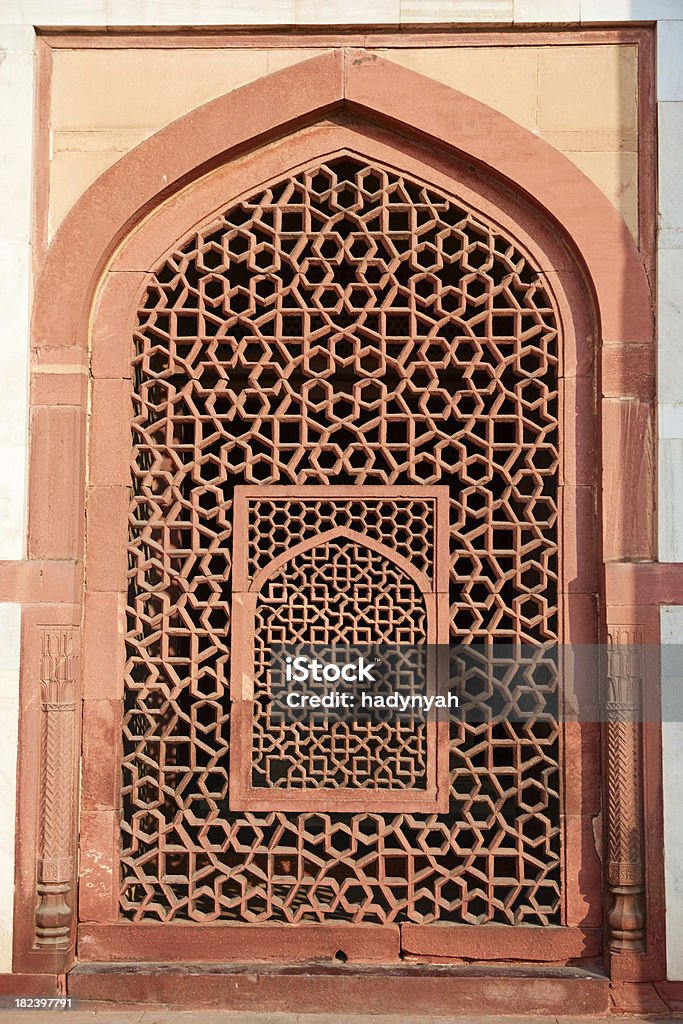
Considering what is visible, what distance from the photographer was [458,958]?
4223 mm

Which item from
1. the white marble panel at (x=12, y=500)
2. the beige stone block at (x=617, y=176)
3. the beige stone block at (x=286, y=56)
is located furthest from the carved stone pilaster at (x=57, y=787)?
the beige stone block at (x=617, y=176)

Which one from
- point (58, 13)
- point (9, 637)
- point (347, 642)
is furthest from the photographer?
point (58, 13)

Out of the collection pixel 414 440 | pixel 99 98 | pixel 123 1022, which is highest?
pixel 99 98

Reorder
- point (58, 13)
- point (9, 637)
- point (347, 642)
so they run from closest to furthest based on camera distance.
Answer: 1. point (9, 637)
2. point (347, 642)
3. point (58, 13)

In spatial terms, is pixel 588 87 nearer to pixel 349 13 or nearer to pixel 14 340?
pixel 349 13

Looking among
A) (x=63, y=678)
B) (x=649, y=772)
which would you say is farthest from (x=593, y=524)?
(x=63, y=678)

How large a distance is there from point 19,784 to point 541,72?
3839 mm

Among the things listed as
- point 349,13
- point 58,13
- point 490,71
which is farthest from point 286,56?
point 58,13

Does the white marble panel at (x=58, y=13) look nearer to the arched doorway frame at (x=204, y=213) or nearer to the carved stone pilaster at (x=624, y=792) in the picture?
the arched doorway frame at (x=204, y=213)

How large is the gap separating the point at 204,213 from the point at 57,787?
2595mm

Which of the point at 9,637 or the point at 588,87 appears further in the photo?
the point at 588,87

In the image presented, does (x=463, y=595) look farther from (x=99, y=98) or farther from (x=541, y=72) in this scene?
(x=99, y=98)

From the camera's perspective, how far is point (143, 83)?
448 cm

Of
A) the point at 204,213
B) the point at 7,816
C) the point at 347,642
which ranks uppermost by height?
the point at 204,213
